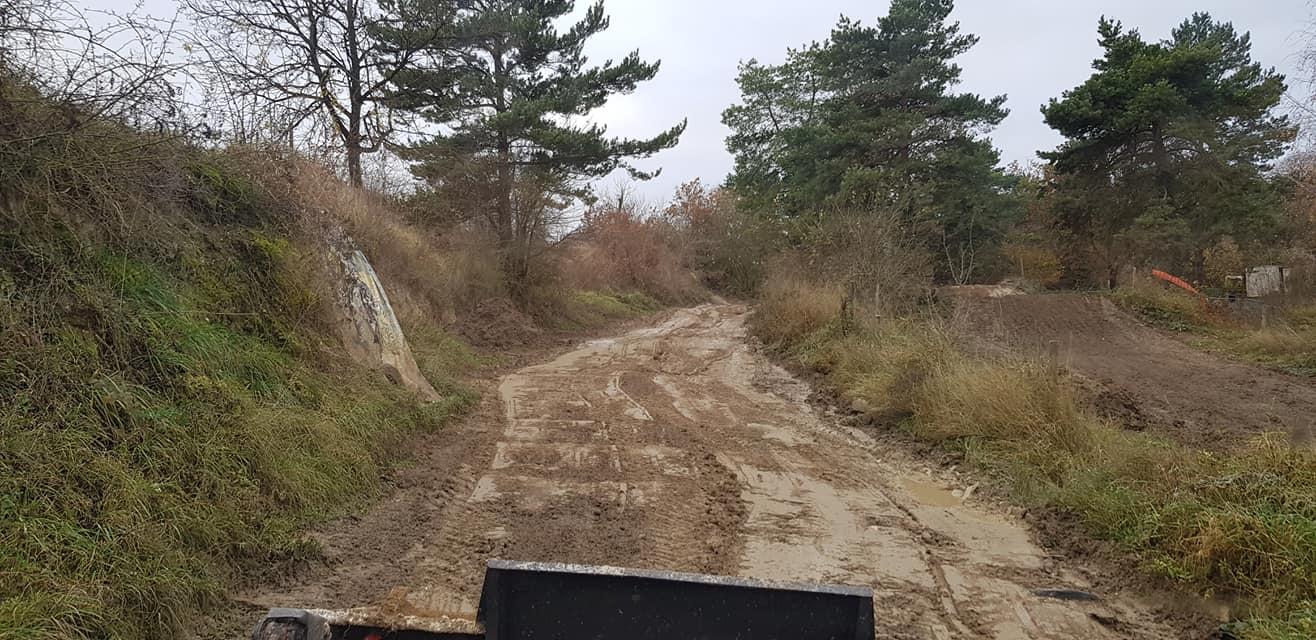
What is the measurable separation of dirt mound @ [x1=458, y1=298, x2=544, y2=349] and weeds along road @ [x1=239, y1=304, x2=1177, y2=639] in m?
7.51

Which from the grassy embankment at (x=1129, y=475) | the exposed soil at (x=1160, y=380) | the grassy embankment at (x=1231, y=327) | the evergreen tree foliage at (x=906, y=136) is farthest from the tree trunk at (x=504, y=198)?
the grassy embankment at (x=1231, y=327)

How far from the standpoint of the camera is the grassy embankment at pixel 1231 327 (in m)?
13.5

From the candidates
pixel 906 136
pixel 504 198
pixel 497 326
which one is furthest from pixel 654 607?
pixel 906 136

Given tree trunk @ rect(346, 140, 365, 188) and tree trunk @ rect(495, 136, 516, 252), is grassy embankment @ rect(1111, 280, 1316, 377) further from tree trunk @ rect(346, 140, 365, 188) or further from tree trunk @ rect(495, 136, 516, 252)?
tree trunk @ rect(346, 140, 365, 188)

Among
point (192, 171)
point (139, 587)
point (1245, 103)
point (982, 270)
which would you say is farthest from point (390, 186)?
point (1245, 103)

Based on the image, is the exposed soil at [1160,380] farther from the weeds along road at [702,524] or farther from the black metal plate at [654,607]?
the black metal plate at [654,607]

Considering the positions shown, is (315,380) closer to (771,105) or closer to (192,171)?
Result: (192,171)

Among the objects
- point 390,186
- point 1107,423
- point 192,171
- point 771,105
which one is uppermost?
point 771,105

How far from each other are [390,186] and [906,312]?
1291 cm

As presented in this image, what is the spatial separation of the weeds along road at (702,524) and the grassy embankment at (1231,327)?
10.9 meters

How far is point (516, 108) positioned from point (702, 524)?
15.8 meters

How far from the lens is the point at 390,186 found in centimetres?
1806

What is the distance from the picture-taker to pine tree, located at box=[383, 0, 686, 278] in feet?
59.2

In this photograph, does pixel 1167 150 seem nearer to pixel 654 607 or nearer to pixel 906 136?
pixel 906 136
